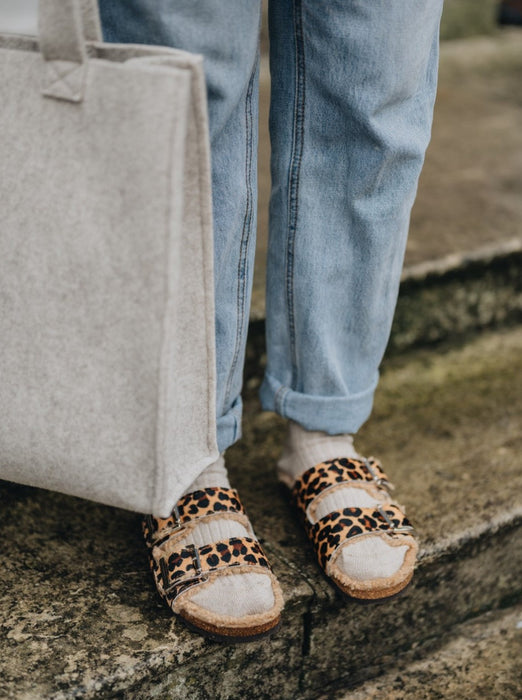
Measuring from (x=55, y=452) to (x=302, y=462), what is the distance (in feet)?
1.28

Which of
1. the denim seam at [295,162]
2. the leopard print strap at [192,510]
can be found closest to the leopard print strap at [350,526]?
the leopard print strap at [192,510]

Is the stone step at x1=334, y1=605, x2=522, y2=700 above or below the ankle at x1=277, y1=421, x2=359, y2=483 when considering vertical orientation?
below

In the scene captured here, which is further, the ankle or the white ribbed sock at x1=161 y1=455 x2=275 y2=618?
the ankle

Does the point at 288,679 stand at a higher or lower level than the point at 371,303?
lower

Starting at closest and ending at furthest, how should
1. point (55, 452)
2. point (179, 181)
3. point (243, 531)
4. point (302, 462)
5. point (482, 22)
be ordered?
point (179, 181) < point (55, 452) < point (243, 531) < point (302, 462) < point (482, 22)

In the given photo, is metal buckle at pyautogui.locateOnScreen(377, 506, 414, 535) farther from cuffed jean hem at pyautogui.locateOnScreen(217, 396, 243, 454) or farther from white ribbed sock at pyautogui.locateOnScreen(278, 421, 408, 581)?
cuffed jean hem at pyautogui.locateOnScreen(217, 396, 243, 454)

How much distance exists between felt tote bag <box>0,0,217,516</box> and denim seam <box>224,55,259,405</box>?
133mm

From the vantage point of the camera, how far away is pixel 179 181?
612 mm

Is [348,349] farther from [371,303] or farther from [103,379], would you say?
[103,379]

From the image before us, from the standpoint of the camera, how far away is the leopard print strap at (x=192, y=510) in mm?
871

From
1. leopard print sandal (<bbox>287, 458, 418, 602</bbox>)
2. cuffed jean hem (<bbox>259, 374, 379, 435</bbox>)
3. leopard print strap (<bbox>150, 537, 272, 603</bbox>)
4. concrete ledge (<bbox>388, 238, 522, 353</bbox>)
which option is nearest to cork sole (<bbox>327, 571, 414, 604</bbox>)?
leopard print sandal (<bbox>287, 458, 418, 602</bbox>)

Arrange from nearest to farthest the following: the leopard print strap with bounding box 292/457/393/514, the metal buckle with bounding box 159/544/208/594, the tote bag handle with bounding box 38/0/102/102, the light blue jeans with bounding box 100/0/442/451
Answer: the tote bag handle with bounding box 38/0/102/102
the light blue jeans with bounding box 100/0/442/451
the metal buckle with bounding box 159/544/208/594
the leopard print strap with bounding box 292/457/393/514

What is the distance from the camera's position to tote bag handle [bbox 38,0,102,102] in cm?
60

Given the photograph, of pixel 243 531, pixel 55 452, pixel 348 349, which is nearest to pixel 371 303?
pixel 348 349
